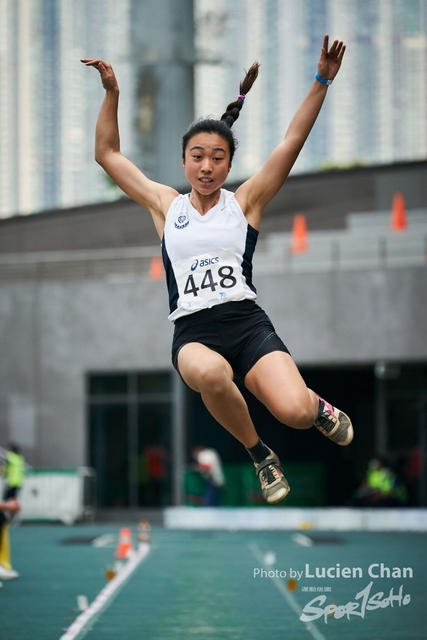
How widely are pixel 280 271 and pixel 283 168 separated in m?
17.9

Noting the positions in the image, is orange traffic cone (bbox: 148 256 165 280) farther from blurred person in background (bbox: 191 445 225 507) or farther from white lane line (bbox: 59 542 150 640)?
white lane line (bbox: 59 542 150 640)

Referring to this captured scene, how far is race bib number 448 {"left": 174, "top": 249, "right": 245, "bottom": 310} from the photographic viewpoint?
589 centimetres

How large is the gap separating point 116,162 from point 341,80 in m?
120

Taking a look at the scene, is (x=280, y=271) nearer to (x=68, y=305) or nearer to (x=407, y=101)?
(x=68, y=305)

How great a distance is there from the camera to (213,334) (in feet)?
19.3

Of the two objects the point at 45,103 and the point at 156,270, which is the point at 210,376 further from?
the point at 45,103

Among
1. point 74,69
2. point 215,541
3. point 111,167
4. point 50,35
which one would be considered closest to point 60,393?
point 215,541

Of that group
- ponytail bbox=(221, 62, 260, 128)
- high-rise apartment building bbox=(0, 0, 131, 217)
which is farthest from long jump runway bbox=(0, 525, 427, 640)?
high-rise apartment building bbox=(0, 0, 131, 217)

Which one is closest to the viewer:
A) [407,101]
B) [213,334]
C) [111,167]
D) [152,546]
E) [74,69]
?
[213,334]

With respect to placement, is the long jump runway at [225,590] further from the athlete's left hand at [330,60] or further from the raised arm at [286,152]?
the athlete's left hand at [330,60]

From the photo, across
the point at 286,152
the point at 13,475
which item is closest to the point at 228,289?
the point at 286,152

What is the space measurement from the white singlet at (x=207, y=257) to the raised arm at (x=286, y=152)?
0.36ft

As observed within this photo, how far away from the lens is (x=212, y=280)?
5.88m

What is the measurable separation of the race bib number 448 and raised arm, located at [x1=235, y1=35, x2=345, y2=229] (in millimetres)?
357
